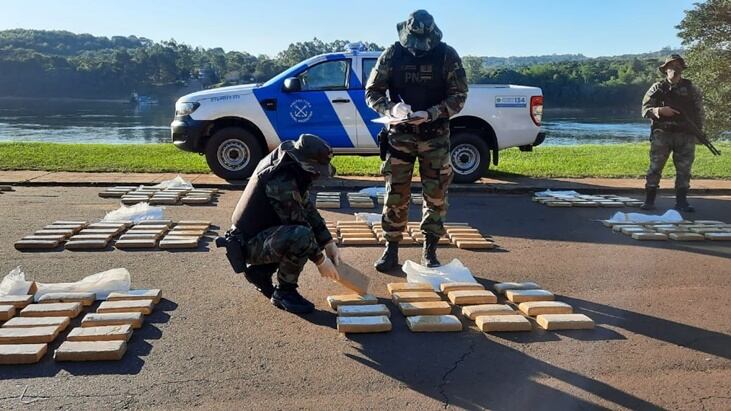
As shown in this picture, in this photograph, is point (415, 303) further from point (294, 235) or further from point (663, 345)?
point (663, 345)

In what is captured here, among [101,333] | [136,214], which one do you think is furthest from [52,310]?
[136,214]

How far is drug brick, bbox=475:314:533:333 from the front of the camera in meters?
3.88

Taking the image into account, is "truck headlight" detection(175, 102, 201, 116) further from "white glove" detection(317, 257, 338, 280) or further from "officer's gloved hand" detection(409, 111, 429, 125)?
"white glove" detection(317, 257, 338, 280)

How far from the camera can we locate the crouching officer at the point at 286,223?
3918 mm

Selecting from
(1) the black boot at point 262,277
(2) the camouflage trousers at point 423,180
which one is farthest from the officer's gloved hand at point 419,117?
(1) the black boot at point 262,277

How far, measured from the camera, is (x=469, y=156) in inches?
381

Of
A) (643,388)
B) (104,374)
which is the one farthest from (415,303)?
(104,374)

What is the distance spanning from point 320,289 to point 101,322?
5.35ft

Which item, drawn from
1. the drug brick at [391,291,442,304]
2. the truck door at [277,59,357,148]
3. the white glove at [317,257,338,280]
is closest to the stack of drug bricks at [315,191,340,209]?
the truck door at [277,59,357,148]

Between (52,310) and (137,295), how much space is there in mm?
552

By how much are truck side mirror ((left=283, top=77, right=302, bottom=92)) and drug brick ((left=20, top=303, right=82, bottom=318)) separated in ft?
19.5

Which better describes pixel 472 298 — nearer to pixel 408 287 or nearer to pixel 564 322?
pixel 408 287

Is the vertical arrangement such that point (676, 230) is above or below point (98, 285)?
above

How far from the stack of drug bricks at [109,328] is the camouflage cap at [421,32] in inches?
108
